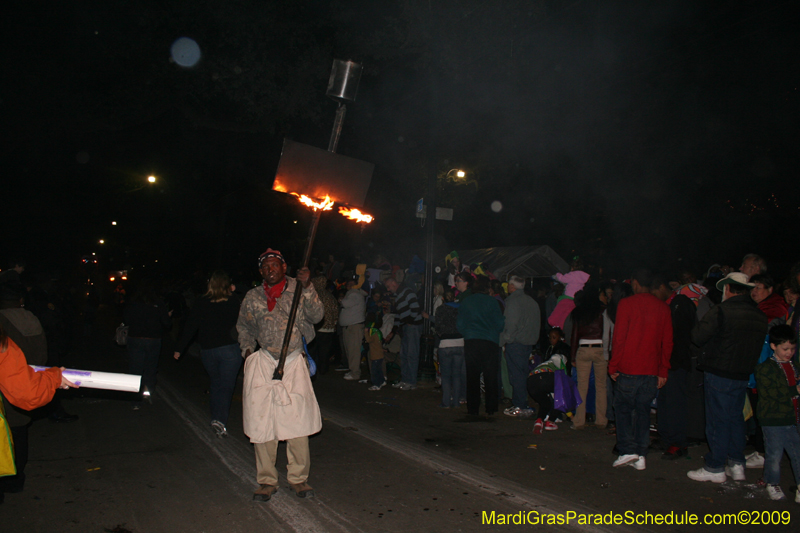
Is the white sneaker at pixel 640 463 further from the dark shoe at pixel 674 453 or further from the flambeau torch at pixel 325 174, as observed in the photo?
the flambeau torch at pixel 325 174

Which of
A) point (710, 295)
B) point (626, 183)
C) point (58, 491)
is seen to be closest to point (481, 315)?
point (710, 295)

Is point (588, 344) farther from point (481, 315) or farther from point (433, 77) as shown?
point (433, 77)

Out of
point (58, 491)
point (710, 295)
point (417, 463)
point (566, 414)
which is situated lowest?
point (58, 491)

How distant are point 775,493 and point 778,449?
1.08 feet

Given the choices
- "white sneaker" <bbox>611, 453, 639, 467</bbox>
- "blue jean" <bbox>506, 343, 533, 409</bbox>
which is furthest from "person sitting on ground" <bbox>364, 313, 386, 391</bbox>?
"white sneaker" <bbox>611, 453, 639, 467</bbox>

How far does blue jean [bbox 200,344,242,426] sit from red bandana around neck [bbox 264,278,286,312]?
194 cm

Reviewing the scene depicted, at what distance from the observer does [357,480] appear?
449 centimetres

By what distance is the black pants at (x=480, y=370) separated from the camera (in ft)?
22.6

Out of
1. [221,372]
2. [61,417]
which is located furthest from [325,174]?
[61,417]

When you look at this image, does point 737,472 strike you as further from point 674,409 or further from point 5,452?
point 5,452

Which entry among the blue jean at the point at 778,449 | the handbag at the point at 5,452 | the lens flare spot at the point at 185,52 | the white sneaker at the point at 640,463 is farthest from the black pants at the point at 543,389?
the lens flare spot at the point at 185,52

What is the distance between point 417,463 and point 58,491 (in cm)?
297

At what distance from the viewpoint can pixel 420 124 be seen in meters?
14.2

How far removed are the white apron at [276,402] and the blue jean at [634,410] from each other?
282 centimetres
